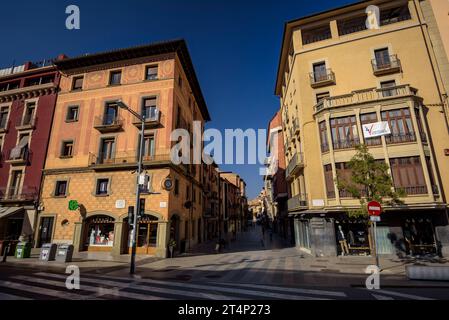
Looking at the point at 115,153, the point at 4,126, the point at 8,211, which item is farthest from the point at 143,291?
the point at 4,126

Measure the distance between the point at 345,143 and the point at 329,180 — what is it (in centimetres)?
310

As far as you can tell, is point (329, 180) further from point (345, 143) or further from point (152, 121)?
point (152, 121)

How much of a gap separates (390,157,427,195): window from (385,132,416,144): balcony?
1291 millimetres

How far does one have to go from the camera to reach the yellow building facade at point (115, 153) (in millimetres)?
18016

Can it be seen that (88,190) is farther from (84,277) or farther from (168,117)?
(84,277)

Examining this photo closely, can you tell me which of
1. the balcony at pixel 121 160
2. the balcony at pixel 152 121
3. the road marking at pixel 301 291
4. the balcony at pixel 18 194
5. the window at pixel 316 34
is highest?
the window at pixel 316 34

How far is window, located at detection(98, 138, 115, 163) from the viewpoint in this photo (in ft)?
64.5

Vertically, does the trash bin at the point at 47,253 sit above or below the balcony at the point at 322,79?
below

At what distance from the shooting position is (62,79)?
23.0 meters

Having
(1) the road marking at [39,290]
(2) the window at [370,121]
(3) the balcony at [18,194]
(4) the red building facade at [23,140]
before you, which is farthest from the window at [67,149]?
(2) the window at [370,121]

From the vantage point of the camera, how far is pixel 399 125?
1680 centimetres

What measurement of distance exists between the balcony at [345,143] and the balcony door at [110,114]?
1871 centimetres

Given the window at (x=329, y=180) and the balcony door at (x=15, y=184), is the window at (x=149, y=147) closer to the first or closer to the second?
the balcony door at (x=15, y=184)
